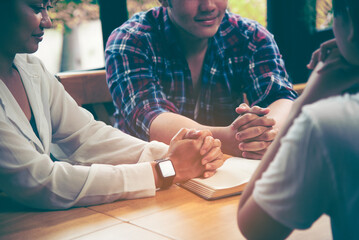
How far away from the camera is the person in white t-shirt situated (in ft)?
1.72

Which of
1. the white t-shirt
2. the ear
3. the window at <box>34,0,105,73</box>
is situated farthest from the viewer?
the window at <box>34,0,105,73</box>

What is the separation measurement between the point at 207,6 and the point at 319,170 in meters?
1.45

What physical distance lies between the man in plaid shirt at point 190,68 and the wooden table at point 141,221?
621mm

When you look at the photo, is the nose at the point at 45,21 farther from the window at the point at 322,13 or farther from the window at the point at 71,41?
the window at the point at 71,41

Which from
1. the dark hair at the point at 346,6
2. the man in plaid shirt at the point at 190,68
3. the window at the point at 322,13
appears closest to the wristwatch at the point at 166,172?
the man in plaid shirt at the point at 190,68

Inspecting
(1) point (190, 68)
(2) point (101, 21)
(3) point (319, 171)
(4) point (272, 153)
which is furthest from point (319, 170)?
(2) point (101, 21)

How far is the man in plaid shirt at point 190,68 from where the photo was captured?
71.5 inches

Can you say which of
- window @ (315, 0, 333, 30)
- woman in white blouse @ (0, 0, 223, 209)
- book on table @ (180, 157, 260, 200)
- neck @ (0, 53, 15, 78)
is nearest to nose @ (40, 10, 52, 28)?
woman in white blouse @ (0, 0, 223, 209)

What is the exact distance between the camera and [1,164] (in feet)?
3.43

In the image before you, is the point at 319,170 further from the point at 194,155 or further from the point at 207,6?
the point at 207,6

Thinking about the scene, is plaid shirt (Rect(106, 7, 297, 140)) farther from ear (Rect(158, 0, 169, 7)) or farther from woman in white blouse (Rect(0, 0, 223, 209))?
woman in white blouse (Rect(0, 0, 223, 209))

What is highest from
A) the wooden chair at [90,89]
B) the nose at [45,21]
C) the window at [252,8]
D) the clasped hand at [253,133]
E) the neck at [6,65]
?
the nose at [45,21]

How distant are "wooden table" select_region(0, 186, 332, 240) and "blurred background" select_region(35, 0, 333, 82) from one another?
1.13m

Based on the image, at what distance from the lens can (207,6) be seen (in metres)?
1.87
